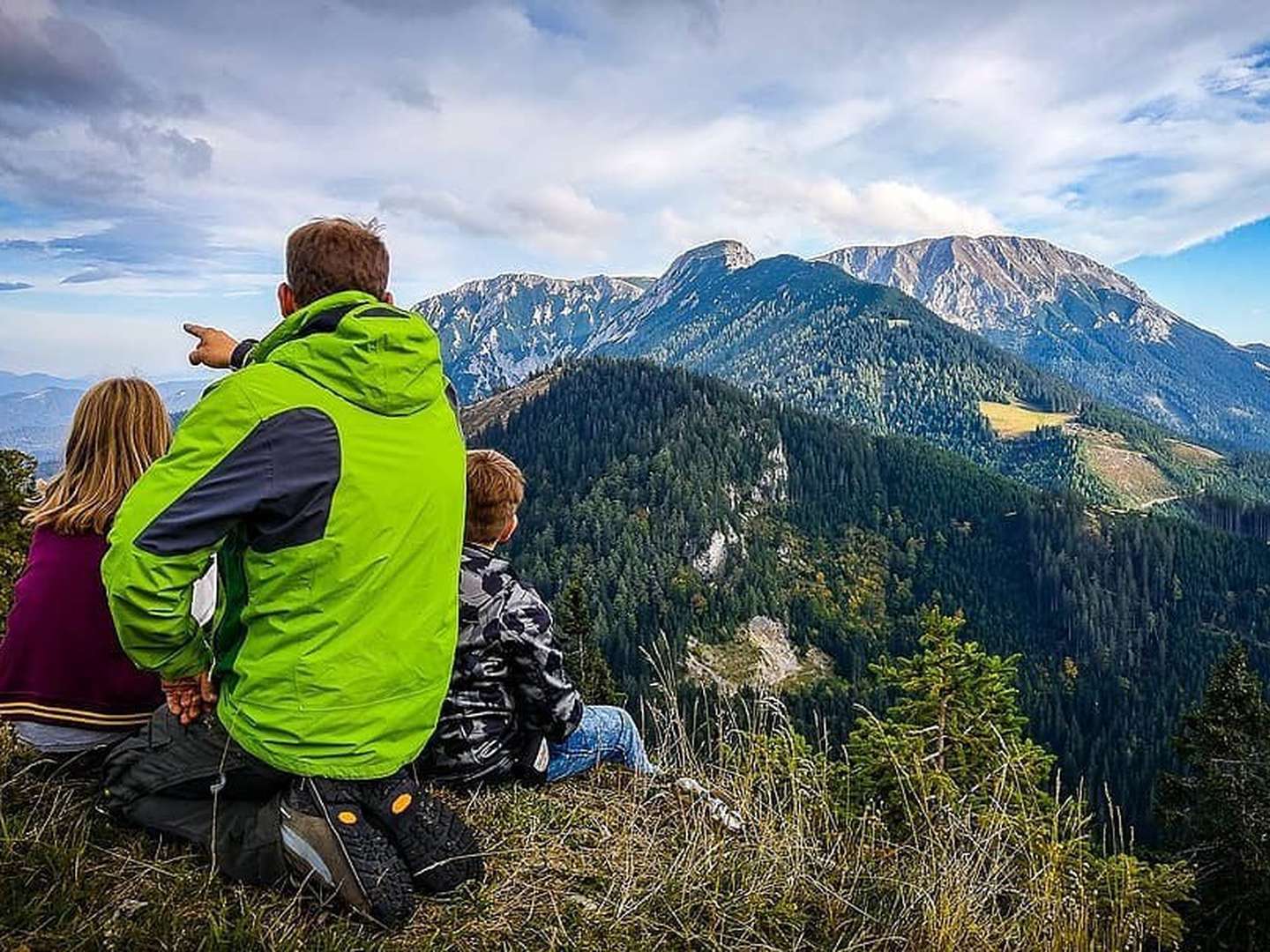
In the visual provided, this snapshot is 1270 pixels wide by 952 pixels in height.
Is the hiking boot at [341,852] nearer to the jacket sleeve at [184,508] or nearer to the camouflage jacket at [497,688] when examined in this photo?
the jacket sleeve at [184,508]

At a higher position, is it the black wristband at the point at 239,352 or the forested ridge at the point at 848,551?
the black wristband at the point at 239,352

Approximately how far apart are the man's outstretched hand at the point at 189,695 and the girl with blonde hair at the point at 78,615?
581 millimetres

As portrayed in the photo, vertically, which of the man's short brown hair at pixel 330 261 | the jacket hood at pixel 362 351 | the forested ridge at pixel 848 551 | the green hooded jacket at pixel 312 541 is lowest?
the forested ridge at pixel 848 551

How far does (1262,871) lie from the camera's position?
15719 mm

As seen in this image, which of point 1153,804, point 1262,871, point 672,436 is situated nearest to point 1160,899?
point 1262,871

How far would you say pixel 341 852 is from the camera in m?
3.08

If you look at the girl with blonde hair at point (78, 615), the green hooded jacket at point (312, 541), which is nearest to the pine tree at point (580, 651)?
the girl with blonde hair at point (78, 615)

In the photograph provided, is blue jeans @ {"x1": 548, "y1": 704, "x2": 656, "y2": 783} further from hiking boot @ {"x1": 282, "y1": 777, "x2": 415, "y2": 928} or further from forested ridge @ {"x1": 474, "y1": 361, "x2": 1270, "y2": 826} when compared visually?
forested ridge @ {"x1": 474, "y1": 361, "x2": 1270, "y2": 826}

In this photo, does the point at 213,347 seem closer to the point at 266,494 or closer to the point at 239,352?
the point at 239,352

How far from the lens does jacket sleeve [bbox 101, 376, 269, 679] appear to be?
271cm

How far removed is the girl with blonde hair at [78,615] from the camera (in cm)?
363

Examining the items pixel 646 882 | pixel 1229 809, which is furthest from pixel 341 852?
pixel 1229 809

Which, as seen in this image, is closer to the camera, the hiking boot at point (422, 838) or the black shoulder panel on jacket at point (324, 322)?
the black shoulder panel on jacket at point (324, 322)

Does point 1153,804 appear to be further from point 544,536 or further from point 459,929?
point 544,536
